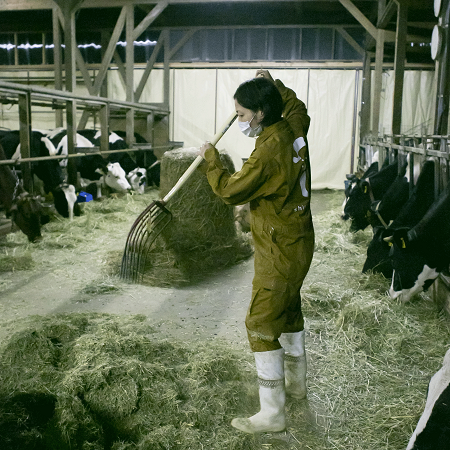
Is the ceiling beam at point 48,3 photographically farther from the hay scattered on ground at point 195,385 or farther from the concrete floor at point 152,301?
the hay scattered on ground at point 195,385

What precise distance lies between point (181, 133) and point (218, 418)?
1184 centimetres

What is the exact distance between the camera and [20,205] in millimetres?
5941

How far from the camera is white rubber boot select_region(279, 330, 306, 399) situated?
8.67 ft

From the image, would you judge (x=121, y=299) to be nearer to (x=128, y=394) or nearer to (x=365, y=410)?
(x=128, y=394)

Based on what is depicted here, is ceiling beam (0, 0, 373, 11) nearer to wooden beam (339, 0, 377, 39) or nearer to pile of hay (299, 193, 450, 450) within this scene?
wooden beam (339, 0, 377, 39)

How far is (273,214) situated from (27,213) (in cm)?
455

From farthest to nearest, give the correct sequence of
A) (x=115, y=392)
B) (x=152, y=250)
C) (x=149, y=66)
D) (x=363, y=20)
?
1. (x=149, y=66)
2. (x=363, y=20)
3. (x=152, y=250)
4. (x=115, y=392)

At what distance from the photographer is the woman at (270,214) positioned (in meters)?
2.26

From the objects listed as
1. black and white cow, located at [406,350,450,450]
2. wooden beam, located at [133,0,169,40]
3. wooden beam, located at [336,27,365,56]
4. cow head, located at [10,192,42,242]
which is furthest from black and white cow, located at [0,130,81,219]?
wooden beam, located at [336,27,365,56]

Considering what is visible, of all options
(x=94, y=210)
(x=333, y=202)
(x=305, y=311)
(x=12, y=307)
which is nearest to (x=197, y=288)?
(x=305, y=311)

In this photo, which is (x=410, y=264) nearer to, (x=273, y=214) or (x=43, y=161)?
(x=273, y=214)

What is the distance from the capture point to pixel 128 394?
2.53 m

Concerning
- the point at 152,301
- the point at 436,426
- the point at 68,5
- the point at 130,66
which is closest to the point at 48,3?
the point at 130,66

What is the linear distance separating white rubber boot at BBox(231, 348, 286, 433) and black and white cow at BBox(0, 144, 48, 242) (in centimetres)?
452
